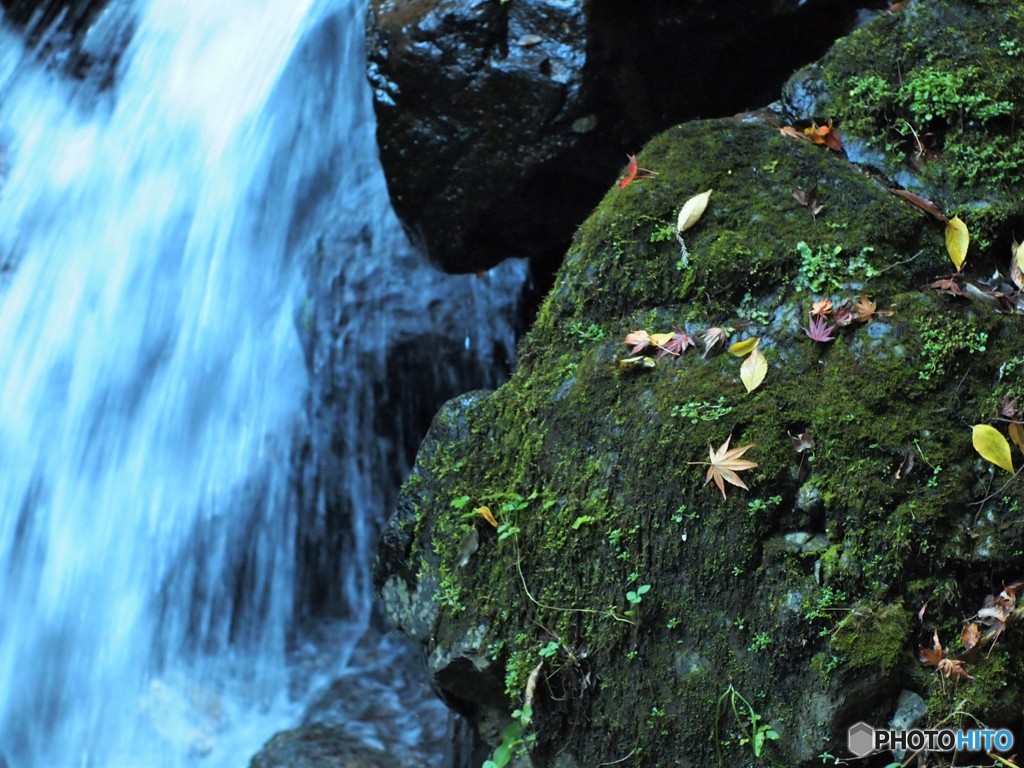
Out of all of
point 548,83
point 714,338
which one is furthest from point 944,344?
point 548,83

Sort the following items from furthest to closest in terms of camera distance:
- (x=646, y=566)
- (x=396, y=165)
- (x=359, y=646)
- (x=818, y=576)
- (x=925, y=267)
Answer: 1. (x=359, y=646)
2. (x=396, y=165)
3. (x=925, y=267)
4. (x=646, y=566)
5. (x=818, y=576)

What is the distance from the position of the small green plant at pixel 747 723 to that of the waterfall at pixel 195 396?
10.4 ft

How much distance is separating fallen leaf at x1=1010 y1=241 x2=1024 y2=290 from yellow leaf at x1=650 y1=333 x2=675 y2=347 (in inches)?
43.1

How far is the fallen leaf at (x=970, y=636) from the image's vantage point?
234 cm

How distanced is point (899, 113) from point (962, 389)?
112 centimetres

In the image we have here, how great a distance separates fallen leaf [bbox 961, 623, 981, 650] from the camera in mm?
2340

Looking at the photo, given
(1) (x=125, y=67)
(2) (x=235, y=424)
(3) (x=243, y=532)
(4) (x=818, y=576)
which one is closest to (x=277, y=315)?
(2) (x=235, y=424)

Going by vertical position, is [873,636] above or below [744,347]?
below

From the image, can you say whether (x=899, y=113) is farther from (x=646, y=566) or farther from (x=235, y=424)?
(x=235, y=424)

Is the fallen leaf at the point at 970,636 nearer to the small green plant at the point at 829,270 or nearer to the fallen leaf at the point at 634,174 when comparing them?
the small green plant at the point at 829,270

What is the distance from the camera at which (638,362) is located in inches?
112

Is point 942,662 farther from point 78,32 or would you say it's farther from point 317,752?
point 78,32

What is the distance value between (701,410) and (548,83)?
2302mm

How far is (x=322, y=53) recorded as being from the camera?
584cm
